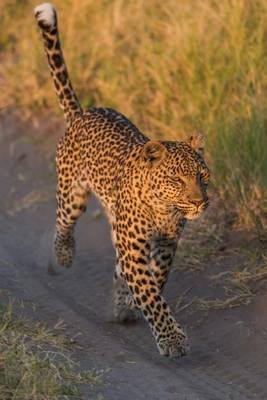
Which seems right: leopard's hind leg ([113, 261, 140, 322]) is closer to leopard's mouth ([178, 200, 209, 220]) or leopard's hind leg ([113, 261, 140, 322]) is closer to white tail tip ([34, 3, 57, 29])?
leopard's mouth ([178, 200, 209, 220])

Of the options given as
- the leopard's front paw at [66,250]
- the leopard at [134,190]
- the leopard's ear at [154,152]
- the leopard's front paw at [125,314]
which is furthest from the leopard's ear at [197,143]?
the leopard's front paw at [66,250]

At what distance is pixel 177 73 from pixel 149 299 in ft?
11.8

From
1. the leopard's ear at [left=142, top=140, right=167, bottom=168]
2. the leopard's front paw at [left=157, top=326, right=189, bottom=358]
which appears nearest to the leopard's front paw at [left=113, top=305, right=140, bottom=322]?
the leopard's front paw at [left=157, top=326, right=189, bottom=358]

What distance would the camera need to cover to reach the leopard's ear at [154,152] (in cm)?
688

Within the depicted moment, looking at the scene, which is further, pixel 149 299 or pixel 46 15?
pixel 46 15

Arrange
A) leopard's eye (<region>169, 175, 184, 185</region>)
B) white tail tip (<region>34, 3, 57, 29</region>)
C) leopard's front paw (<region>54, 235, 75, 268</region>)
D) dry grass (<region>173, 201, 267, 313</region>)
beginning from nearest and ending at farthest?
leopard's eye (<region>169, 175, 184, 185</region>), dry grass (<region>173, 201, 267, 313</region>), white tail tip (<region>34, 3, 57, 29</region>), leopard's front paw (<region>54, 235, 75, 268</region>)

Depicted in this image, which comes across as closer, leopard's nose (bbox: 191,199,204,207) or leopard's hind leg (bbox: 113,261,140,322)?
leopard's nose (bbox: 191,199,204,207)

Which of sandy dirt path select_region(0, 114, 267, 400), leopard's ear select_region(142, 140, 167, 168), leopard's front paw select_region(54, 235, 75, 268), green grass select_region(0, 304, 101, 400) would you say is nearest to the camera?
green grass select_region(0, 304, 101, 400)

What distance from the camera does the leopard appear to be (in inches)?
268

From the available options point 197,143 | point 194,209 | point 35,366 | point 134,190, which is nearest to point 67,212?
point 134,190

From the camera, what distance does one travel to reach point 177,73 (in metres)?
10.1

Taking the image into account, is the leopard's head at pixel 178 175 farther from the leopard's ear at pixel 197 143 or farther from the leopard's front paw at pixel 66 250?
the leopard's front paw at pixel 66 250

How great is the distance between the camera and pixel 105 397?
18.7 feet

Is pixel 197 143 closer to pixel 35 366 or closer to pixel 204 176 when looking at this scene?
pixel 204 176
